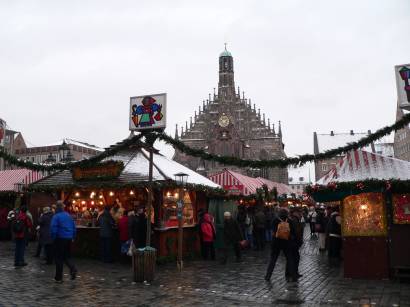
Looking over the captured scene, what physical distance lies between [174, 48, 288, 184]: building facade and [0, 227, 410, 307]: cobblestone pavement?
146 feet

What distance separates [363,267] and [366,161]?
8.63ft

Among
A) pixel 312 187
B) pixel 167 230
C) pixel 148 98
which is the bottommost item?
pixel 167 230

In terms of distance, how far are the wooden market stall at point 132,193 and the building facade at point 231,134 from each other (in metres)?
39.8

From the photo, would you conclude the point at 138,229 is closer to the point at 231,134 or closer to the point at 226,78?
the point at 231,134

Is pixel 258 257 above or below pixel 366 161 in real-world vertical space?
below

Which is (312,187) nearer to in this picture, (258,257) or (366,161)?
(366,161)

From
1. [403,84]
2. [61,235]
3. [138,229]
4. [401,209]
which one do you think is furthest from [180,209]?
[403,84]

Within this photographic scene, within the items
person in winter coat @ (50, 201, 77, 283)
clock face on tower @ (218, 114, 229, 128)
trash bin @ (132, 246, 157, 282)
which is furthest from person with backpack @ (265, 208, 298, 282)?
clock face on tower @ (218, 114, 229, 128)

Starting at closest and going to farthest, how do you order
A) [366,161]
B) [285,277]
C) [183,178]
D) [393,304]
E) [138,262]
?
[393,304] → [138,262] → [285,277] → [366,161] → [183,178]

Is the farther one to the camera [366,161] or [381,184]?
[366,161]

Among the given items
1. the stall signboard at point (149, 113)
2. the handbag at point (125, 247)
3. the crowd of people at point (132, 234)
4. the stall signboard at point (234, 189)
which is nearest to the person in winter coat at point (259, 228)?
the crowd of people at point (132, 234)

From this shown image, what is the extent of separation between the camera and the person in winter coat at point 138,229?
12.1m

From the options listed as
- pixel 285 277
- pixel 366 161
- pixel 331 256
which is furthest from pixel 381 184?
pixel 331 256

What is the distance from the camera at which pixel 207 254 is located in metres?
14.3
